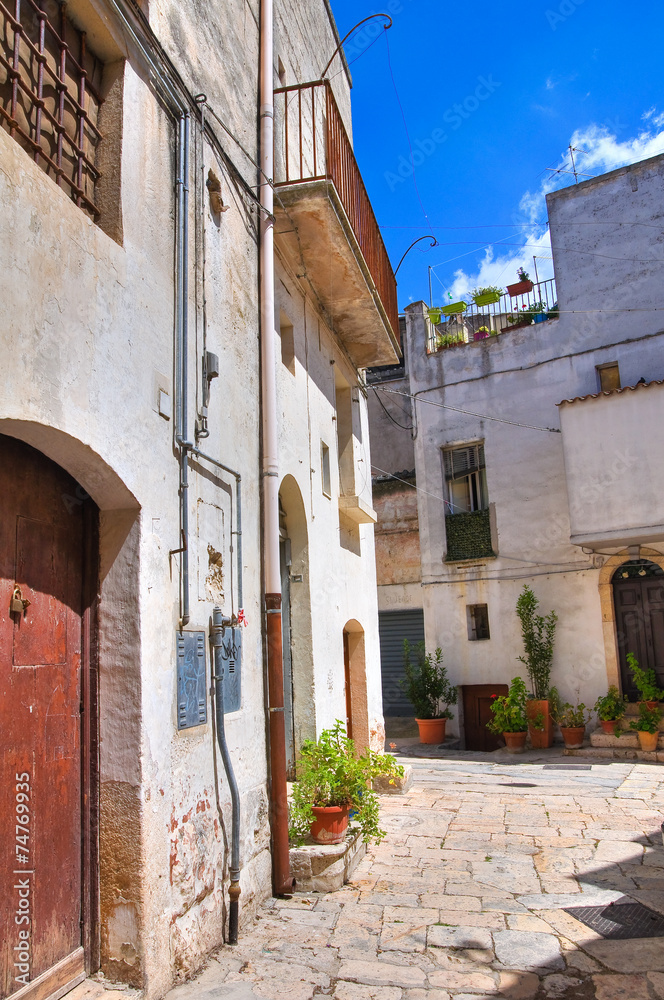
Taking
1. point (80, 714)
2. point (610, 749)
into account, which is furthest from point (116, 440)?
point (610, 749)

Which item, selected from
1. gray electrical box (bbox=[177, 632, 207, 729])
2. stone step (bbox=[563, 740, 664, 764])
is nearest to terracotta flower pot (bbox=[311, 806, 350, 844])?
gray electrical box (bbox=[177, 632, 207, 729])

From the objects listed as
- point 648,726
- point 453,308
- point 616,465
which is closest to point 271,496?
point 616,465

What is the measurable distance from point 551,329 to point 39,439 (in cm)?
1376

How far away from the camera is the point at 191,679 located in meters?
4.42

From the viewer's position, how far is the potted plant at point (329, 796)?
5.80 meters

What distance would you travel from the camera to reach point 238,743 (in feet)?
16.8

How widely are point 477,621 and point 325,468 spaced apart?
28.0 feet

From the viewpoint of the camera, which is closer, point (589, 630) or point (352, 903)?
point (352, 903)

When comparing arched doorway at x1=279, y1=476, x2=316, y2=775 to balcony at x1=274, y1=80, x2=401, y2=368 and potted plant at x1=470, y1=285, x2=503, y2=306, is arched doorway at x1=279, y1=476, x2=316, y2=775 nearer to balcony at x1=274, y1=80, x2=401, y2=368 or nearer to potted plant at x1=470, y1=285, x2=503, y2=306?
balcony at x1=274, y1=80, x2=401, y2=368

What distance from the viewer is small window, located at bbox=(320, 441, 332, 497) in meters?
8.11

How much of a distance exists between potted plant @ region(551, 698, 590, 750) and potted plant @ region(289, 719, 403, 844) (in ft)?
25.2

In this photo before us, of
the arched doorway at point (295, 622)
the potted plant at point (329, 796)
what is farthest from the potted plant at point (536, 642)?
the potted plant at point (329, 796)

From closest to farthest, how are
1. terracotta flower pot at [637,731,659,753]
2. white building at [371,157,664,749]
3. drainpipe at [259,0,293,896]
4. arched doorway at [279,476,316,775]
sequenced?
drainpipe at [259,0,293,896], arched doorway at [279,476,316,775], terracotta flower pot at [637,731,659,753], white building at [371,157,664,749]

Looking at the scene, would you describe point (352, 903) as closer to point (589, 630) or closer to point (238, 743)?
point (238, 743)
